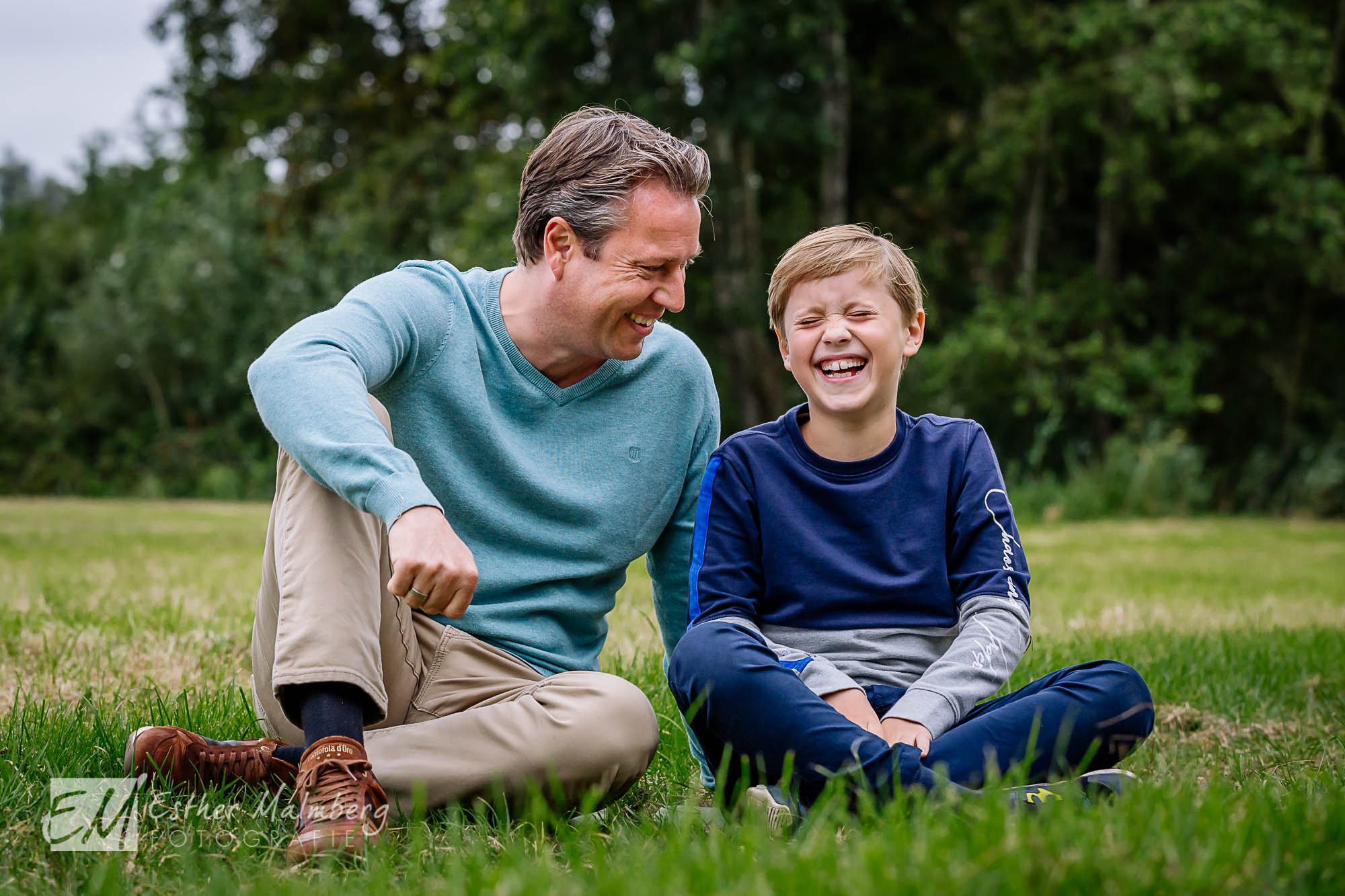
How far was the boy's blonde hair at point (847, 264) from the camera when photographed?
2549 millimetres

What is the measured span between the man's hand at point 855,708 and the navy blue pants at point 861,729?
0.11m

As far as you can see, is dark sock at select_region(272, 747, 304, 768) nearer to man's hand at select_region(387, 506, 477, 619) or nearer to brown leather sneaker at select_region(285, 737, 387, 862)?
brown leather sneaker at select_region(285, 737, 387, 862)

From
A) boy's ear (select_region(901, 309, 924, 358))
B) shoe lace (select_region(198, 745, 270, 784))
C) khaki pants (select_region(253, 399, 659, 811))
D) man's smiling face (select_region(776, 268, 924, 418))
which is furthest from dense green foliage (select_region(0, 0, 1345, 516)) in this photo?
shoe lace (select_region(198, 745, 270, 784))

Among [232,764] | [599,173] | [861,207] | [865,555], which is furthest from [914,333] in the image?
[861,207]

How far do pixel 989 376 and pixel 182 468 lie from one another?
37.8ft

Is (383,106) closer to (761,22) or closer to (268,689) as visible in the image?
(761,22)

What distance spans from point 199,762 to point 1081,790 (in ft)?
5.33

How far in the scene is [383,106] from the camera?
1767 cm

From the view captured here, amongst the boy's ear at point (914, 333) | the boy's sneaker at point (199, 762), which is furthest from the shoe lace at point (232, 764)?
the boy's ear at point (914, 333)

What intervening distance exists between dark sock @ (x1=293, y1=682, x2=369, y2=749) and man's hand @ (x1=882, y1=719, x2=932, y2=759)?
0.96 meters

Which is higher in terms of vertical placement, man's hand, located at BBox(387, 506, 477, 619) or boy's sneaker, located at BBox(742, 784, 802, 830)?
man's hand, located at BBox(387, 506, 477, 619)

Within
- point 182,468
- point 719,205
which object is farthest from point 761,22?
point 182,468

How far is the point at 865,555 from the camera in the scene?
2.45 meters

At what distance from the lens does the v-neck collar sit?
2541mm
